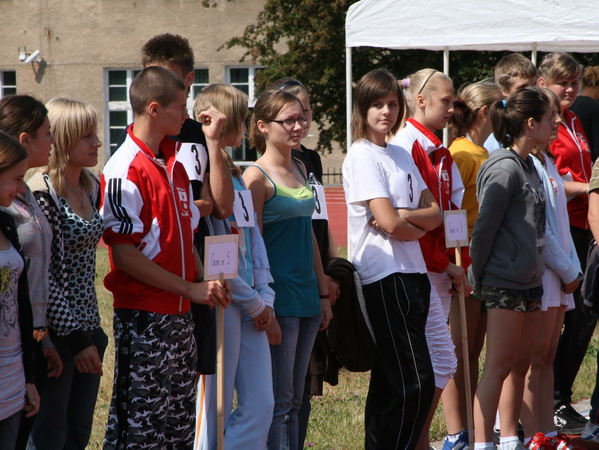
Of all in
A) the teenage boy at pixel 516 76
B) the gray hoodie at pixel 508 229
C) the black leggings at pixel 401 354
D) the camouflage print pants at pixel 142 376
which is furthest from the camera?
the teenage boy at pixel 516 76

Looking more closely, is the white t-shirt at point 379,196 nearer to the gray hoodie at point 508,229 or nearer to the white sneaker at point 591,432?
the gray hoodie at point 508,229

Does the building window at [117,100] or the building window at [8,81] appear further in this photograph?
the building window at [8,81]

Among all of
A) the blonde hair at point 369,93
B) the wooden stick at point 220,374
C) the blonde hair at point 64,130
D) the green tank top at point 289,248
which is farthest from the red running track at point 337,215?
the blonde hair at point 64,130

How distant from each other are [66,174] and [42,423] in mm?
978

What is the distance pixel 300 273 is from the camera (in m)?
4.13

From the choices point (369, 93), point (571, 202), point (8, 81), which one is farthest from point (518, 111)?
point (8, 81)

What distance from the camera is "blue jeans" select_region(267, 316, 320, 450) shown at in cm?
412

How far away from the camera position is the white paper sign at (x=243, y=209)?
3.90 metres

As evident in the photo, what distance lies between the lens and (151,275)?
3.41 meters

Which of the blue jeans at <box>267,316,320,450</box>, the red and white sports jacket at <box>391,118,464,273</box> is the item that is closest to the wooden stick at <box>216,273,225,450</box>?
the blue jeans at <box>267,316,320,450</box>

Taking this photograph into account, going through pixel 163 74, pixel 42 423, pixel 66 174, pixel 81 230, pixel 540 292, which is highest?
pixel 163 74

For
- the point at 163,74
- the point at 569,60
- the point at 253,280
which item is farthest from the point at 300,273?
the point at 569,60

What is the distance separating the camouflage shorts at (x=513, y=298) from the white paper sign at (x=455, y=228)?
0.89 feet

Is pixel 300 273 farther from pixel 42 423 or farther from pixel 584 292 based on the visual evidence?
pixel 584 292
